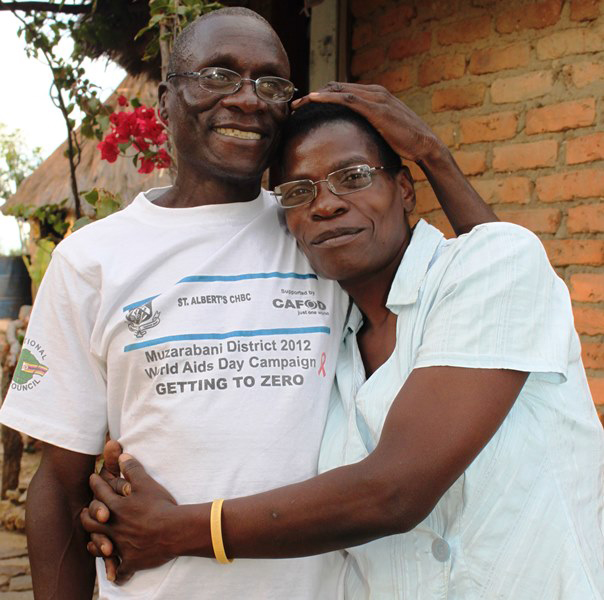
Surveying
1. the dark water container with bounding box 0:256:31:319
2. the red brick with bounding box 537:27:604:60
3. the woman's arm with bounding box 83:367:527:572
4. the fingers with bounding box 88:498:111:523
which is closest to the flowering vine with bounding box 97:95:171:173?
the red brick with bounding box 537:27:604:60

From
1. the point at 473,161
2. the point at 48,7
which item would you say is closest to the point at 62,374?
the point at 473,161

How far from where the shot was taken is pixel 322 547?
1.68m

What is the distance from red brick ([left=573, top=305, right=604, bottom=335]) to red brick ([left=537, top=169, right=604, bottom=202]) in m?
0.45

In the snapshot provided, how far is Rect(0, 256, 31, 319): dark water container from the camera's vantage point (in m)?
11.2

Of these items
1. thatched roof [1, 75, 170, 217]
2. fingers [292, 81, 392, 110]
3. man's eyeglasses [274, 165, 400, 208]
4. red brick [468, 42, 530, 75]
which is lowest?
thatched roof [1, 75, 170, 217]

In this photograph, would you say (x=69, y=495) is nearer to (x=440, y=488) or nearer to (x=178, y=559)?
(x=178, y=559)

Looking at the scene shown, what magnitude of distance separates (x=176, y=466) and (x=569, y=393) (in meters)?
0.90

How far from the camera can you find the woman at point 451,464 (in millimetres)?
1630

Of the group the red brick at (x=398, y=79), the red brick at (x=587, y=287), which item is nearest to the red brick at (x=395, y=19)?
the red brick at (x=398, y=79)

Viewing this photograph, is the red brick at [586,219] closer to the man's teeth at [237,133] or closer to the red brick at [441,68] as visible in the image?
the red brick at [441,68]

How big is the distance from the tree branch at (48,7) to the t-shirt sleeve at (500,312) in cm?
339

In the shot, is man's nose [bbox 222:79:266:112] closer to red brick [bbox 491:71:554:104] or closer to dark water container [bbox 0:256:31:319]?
red brick [bbox 491:71:554:104]

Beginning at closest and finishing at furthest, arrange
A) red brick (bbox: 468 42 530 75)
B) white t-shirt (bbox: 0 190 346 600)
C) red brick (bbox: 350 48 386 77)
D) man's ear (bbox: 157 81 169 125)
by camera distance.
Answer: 1. white t-shirt (bbox: 0 190 346 600)
2. man's ear (bbox: 157 81 169 125)
3. red brick (bbox: 468 42 530 75)
4. red brick (bbox: 350 48 386 77)

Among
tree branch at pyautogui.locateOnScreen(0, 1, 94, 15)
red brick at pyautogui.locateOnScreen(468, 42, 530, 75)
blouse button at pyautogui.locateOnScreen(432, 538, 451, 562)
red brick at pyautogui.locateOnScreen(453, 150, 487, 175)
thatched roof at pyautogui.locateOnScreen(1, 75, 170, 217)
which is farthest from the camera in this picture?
thatched roof at pyautogui.locateOnScreen(1, 75, 170, 217)
